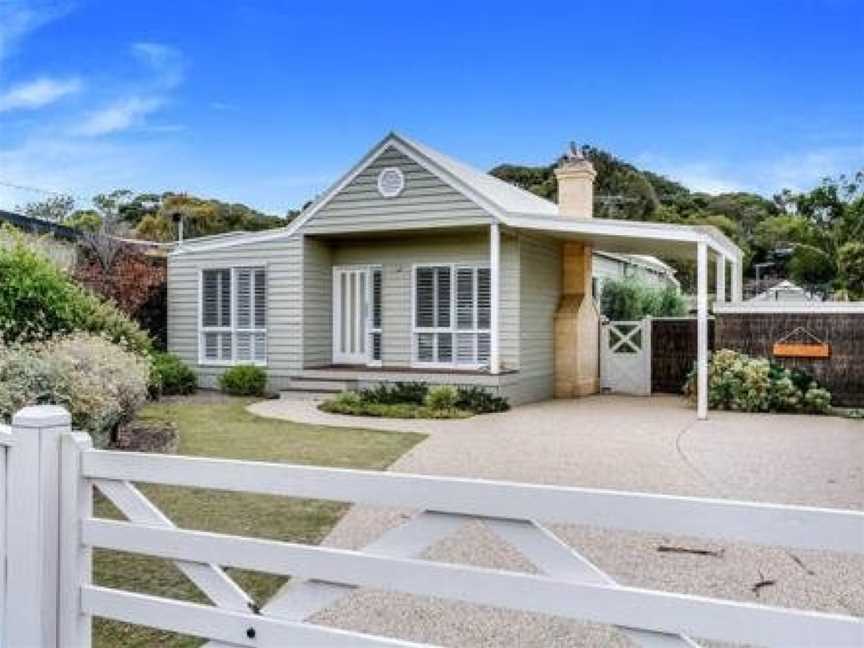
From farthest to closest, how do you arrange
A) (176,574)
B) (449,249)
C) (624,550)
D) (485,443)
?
(449,249), (485,443), (624,550), (176,574)

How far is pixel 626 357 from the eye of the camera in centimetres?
1753

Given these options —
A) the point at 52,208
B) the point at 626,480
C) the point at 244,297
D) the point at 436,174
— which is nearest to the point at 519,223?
the point at 436,174

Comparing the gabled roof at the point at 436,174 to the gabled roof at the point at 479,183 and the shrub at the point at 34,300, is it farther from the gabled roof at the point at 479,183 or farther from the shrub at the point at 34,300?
the shrub at the point at 34,300

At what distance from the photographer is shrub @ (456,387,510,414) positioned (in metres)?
13.9

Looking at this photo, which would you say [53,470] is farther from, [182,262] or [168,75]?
[168,75]

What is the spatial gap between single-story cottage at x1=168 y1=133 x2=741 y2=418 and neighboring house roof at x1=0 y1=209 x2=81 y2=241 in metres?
3.14

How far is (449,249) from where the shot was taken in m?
16.1

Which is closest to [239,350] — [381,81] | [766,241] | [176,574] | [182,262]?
[182,262]

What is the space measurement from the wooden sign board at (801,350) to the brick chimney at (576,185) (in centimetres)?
504

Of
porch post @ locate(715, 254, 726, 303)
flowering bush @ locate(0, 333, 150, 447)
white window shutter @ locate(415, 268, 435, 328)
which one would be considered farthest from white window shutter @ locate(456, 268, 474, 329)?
flowering bush @ locate(0, 333, 150, 447)

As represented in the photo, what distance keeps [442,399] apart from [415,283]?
345cm

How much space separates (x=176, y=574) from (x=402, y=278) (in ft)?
38.9

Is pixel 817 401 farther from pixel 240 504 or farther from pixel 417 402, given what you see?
pixel 240 504

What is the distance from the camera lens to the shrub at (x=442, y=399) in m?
13.6
